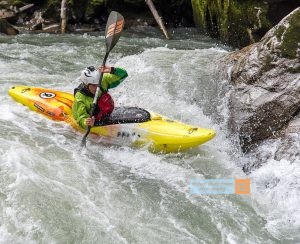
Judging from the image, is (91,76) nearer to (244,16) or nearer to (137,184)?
(137,184)

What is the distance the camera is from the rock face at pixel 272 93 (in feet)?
18.8

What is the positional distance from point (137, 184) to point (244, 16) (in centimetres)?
650

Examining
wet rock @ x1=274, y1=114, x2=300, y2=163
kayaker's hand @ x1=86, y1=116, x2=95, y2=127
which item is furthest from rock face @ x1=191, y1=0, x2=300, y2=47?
kayaker's hand @ x1=86, y1=116, x2=95, y2=127

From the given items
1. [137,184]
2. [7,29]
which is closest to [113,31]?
[137,184]

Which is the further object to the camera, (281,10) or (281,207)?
(281,10)

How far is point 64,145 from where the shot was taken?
589 cm

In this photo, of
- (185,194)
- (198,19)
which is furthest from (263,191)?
(198,19)

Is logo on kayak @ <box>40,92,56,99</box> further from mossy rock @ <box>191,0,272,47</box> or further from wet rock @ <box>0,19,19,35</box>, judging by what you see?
wet rock @ <box>0,19,19,35</box>

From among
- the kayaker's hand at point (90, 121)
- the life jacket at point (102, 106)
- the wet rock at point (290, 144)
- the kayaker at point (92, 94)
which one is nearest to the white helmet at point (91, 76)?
the kayaker at point (92, 94)

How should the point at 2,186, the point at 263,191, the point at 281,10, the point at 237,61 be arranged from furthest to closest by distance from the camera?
the point at 281,10, the point at 237,61, the point at 263,191, the point at 2,186

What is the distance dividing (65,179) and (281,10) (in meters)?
7.19

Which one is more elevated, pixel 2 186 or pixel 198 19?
pixel 2 186

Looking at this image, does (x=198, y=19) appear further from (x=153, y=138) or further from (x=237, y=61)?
(x=153, y=138)

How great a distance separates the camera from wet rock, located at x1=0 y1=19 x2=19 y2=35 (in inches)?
471
